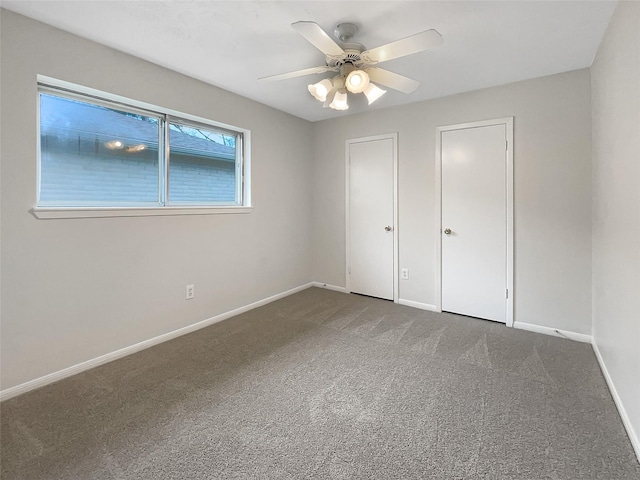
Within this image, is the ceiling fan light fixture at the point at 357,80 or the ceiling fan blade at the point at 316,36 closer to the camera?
the ceiling fan blade at the point at 316,36

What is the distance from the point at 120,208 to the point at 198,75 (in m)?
1.42

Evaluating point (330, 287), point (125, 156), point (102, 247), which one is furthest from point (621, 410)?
point (125, 156)

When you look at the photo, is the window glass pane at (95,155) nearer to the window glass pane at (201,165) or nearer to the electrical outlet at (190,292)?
the window glass pane at (201,165)

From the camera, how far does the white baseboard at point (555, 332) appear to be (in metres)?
2.70

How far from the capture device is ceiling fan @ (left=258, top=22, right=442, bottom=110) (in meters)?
1.67

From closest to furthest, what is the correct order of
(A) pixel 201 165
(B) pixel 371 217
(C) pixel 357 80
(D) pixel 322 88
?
(C) pixel 357 80 < (D) pixel 322 88 < (A) pixel 201 165 < (B) pixel 371 217

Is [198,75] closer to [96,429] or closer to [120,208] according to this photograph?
[120,208]

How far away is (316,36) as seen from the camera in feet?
5.49

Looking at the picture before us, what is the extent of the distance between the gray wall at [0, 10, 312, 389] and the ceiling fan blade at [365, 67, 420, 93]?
1.72 metres

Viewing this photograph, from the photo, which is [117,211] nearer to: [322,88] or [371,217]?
[322,88]

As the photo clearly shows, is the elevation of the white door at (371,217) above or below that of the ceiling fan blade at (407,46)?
below

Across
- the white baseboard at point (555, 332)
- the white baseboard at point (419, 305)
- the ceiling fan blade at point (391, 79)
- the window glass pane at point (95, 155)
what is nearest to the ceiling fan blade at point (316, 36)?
the ceiling fan blade at point (391, 79)

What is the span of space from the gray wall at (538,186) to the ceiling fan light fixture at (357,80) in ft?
5.51

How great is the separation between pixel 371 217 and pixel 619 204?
243 cm
